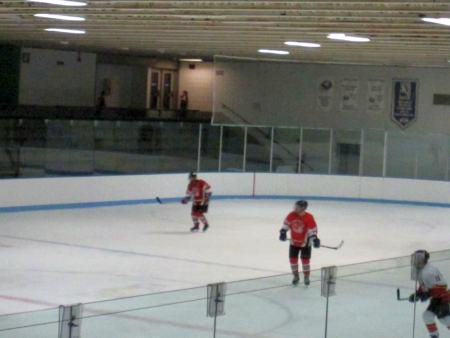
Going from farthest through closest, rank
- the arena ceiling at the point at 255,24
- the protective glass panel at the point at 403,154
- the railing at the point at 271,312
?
the protective glass panel at the point at 403,154, the arena ceiling at the point at 255,24, the railing at the point at 271,312

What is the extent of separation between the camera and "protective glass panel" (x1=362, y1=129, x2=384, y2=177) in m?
19.9

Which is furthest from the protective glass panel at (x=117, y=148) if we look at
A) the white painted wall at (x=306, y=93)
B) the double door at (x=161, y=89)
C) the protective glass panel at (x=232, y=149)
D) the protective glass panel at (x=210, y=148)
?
the double door at (x=161, y=89)

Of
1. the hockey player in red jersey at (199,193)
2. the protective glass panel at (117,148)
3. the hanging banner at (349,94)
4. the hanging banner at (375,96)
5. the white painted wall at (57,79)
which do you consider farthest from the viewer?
the white painted wall at (57,79)

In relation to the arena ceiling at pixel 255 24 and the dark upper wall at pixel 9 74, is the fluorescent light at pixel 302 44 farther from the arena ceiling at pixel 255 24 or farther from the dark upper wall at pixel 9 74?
the dark upper wall at pixel 9 74

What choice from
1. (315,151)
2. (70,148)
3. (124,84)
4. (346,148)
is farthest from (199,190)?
(124,84)

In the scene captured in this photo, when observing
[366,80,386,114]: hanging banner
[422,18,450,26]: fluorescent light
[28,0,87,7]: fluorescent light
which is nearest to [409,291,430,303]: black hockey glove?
[422,18,450,26]: fluorescent light

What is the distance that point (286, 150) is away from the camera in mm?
19984

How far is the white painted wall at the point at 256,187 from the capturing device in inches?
650

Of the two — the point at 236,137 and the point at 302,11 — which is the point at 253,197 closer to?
the point at 236,137

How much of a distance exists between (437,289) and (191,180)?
7.73 meters

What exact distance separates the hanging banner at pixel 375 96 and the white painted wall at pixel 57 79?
25.3 feet

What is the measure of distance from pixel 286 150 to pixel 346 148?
1361mm

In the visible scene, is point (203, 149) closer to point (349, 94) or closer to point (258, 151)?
point (258, 151)

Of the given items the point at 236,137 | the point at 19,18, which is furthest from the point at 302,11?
the point at 236,137
